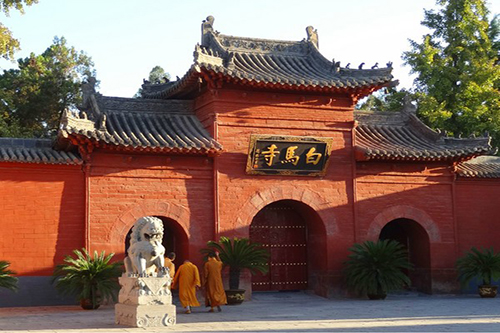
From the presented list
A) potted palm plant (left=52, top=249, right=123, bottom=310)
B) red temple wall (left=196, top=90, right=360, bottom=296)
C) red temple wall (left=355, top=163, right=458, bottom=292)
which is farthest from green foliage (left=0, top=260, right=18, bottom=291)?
red temple wall (left=355, top=163, right=458, bottom=292)

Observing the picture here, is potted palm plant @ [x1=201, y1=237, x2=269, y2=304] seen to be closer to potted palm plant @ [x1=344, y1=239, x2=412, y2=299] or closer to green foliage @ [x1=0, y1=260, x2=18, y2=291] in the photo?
potted palm plant @ [x1=344, y1=239, x2=412, y2=299]

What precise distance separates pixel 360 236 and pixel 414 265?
2.26 meters

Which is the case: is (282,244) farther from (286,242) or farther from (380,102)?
(380,102)

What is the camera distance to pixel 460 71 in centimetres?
2464

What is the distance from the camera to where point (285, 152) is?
16234 millimetres

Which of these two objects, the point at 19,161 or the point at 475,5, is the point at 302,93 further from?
the point at 475,5

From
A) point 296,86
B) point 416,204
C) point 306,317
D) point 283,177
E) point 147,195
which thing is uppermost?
point 296,86

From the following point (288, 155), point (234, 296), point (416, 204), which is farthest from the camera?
point (416, 204)

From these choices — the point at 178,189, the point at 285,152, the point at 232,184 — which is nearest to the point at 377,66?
the point at 285,152

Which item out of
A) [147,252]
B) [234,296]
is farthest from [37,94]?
[147,252]

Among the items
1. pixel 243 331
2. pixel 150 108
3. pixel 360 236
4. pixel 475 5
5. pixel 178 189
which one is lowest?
pixel 243 331

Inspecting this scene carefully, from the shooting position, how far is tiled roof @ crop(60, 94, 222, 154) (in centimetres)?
1439

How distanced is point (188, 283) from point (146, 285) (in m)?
2.35

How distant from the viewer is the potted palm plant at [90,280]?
13602mm
